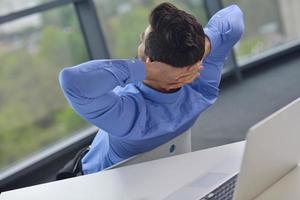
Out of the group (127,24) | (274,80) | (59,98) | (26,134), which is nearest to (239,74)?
(274,80)

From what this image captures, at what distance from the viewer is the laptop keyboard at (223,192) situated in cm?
121

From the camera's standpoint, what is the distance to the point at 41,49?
320 cm

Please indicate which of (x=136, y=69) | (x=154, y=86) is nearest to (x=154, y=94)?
(x=154, y=86)

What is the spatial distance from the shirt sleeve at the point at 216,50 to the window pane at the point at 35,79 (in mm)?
1745

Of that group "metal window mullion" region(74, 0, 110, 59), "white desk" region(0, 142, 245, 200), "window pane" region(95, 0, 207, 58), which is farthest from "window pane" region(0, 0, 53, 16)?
"white desk" region(0, 142, 245, 200)

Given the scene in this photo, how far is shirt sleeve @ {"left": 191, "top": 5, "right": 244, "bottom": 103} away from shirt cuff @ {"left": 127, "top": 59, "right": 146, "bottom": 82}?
0.30 m

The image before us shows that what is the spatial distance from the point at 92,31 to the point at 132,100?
2143mm

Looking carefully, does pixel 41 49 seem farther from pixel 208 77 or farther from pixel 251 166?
pixel 251 166

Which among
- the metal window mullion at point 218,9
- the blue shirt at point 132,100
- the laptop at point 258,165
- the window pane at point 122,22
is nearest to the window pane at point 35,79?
the window pane at point 122,22

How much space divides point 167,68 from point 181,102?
20 centimetres

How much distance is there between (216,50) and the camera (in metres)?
1.57

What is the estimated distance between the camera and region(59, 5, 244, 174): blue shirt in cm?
122

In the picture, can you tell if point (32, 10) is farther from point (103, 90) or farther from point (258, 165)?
point (258, 165)

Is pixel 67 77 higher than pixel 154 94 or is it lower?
higher
